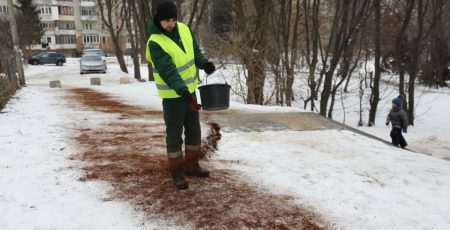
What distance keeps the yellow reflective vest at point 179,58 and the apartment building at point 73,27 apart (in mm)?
67796

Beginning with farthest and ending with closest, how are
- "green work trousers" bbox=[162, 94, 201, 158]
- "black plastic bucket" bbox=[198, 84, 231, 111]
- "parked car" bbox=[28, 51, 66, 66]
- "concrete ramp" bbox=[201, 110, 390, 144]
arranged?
"parked car" bbox=[28, 51, 66, 66], "concrete ramp" bbox=[201, 110, 390, 144], "black plastic bucket" bbox=[198, 84, 231, 111], "green work trousers" bbox=[162, 94, 201, 158]

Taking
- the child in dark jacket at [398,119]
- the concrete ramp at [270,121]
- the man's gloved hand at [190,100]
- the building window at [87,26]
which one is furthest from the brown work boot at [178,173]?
the building window at [87,26]

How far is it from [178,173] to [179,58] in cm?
117

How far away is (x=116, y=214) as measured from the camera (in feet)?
12.3

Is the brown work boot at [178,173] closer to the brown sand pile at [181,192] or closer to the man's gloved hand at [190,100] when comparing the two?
the brown sand pile at [181,192]

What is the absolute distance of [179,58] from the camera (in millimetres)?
4082

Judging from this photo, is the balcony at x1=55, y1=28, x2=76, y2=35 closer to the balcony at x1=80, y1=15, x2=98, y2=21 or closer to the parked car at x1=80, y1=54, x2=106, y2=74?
the balcony at x1=80, y1=15, x2=98, y2=21

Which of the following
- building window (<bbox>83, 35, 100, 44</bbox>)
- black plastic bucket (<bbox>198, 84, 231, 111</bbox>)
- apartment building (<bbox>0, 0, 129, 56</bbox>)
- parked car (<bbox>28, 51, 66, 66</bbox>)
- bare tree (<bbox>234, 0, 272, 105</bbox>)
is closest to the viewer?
black plastic bucket (<bbox>198, 84, 231, 111</bbox>)

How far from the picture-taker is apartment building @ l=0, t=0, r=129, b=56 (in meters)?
68.9

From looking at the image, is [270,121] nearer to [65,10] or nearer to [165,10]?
[165,10]

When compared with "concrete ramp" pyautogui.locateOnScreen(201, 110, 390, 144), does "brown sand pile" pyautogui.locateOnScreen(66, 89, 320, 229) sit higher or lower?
higher

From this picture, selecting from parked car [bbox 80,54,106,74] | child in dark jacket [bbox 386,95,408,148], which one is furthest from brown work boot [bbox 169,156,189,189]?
parked car [bbox 80,54,106,74]

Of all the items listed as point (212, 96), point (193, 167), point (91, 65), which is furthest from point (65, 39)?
point (212, 96)

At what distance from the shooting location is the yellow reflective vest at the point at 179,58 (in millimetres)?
4031
